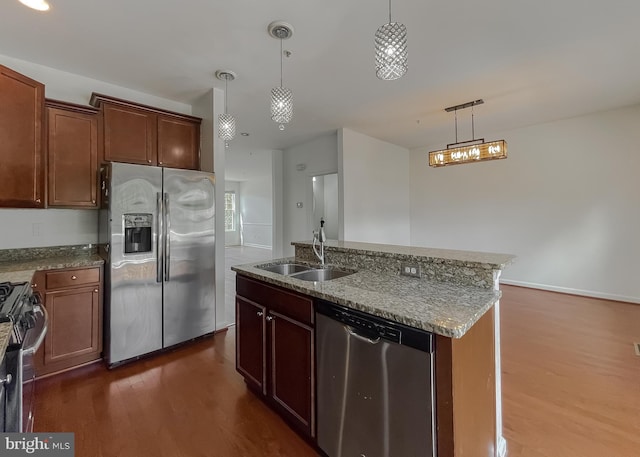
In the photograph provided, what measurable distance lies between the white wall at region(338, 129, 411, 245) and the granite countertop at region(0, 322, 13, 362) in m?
4.01

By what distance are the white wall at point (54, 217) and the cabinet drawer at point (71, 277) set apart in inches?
24.3

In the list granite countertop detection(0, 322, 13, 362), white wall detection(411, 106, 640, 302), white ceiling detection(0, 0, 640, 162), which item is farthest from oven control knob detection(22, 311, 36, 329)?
white wall detection(411, 106, 640, 302)

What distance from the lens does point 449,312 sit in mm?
1215

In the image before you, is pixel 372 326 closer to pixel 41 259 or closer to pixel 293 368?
pixel 293 368

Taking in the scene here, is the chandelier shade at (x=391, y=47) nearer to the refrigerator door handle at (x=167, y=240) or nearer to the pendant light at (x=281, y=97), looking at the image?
the pendant light at (x=281, y=97)

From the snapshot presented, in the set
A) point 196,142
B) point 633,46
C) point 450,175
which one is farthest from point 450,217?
point 196,142

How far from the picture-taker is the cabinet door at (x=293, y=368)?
1636 mm

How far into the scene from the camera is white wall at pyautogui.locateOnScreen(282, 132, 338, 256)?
5234mm

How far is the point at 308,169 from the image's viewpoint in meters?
5.66

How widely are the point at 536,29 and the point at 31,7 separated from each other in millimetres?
3673

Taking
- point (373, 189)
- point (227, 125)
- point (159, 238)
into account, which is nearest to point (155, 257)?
point (159, 238)

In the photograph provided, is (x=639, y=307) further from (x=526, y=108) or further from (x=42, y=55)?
(x=42, y=55)

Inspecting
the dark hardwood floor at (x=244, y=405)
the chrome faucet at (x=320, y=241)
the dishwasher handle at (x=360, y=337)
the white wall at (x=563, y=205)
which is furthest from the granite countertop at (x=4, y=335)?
the white wall at (x=563, y=205)

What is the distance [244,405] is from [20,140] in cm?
267
